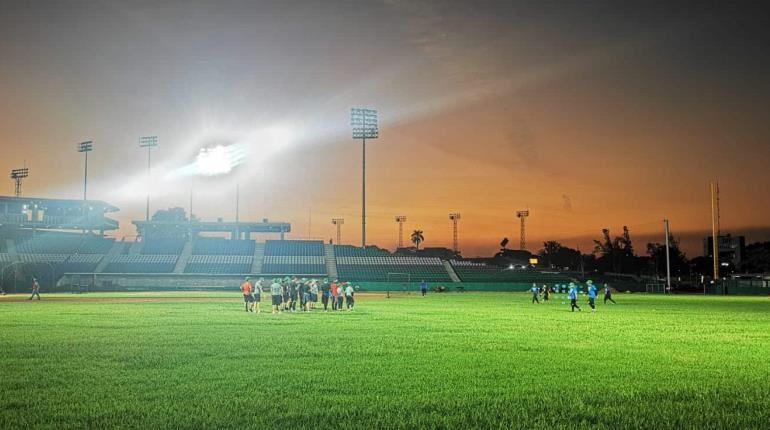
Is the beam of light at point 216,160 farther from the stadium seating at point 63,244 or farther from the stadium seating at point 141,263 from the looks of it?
the stadium seating at point 63,244

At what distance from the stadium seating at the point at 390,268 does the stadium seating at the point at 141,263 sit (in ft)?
78.3

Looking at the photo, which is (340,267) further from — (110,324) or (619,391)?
(619,391)

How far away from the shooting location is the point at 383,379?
12016 mm

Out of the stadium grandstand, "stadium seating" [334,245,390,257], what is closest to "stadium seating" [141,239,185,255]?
the stadium grandstand

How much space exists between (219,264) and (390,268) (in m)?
24.8

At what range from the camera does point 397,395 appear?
415 inches

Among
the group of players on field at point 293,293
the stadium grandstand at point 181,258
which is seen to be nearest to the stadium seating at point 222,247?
the stadium grandstand at point 181,258

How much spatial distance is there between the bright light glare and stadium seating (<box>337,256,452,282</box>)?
2181 cm

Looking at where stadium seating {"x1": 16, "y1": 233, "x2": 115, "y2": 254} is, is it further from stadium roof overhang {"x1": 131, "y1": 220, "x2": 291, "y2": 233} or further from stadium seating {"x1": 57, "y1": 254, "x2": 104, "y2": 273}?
stadium roof overhang {"x1": 131, "y1": 220, "x2": 291, "y2": 233}

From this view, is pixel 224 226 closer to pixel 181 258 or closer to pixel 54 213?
pixel 181 258

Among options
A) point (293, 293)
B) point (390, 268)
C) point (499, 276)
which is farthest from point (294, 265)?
point (293, 293)

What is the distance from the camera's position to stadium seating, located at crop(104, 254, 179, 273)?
90250 millimetres

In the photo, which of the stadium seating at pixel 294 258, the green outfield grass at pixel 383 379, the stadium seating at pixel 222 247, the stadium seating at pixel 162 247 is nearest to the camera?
the green outfield grass at pixel 383 379

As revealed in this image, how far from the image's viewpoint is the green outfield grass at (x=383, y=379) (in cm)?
911
